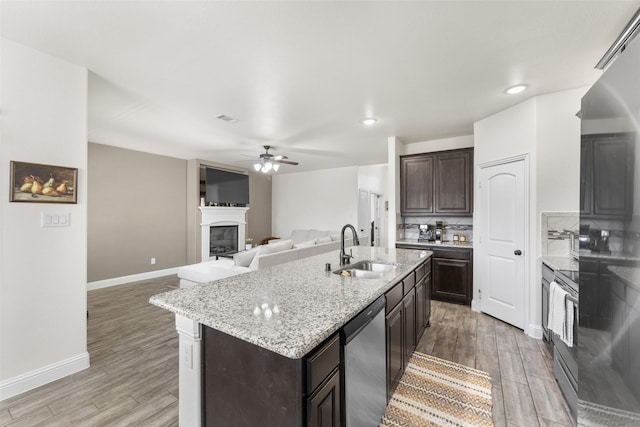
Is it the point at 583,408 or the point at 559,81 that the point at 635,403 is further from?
the point at 559,81

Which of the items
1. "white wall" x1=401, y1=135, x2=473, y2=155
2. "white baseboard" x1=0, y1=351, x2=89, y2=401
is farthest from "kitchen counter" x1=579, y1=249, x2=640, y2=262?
"white wall" x1=401, y1=135, x2=473, y2=155

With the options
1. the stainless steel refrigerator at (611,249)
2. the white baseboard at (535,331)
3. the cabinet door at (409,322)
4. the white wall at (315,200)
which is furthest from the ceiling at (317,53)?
the white wall at (315,200)

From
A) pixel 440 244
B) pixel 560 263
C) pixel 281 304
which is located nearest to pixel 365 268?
pixel 281 304

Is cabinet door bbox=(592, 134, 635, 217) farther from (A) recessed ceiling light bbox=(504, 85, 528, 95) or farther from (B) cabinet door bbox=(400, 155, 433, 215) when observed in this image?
(B) cabinet door bbox=(400, 155, 433, 215)

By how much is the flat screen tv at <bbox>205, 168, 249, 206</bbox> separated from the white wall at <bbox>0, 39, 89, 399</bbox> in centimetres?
404

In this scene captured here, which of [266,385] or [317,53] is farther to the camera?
[317,53]

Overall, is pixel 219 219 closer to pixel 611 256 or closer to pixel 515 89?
pixel 515 89

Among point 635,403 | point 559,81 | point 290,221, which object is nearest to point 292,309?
point 635,403

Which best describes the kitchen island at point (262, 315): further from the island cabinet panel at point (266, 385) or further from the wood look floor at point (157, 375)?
the wood look floor at point (157, 375)

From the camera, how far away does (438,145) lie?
467 centimetres

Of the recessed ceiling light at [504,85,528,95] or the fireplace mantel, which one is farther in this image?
the fireplace mantel

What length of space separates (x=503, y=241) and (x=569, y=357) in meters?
1.71

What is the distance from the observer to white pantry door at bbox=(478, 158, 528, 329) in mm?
3121

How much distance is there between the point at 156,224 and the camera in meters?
5.76
